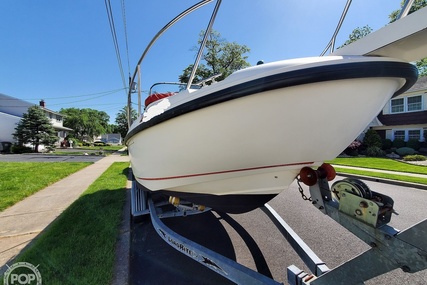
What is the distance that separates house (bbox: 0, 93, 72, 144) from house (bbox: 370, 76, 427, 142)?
3256cm

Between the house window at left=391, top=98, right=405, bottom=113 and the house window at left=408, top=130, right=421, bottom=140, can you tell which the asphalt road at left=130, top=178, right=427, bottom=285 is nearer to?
the house window at left=408, top=130, right=421, bottom=140

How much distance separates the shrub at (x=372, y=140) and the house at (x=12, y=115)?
102 feet

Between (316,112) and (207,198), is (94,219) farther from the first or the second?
(316,112)

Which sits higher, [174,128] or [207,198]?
[174,128]

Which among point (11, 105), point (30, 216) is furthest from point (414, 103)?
point (11, 105)

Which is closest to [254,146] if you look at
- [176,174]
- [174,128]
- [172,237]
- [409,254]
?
[174,128]

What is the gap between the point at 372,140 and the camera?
46.1 feet

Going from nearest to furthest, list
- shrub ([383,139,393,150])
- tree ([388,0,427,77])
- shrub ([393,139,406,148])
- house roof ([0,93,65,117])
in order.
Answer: tree ([388,0,427,77]) → shrub ([393,139,406,148]) → shrub ([383,139,393,150]) → house roof ([0,93,65,117])

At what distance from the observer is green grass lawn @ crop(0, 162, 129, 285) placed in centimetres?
202

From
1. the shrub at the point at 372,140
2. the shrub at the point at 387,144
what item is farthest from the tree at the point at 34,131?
the shrub at the point at 387,144

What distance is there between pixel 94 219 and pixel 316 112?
11.1ft

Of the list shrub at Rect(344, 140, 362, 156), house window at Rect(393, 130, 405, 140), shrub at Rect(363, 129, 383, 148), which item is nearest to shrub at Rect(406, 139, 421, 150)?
house window at Rect(393, 130, 405, 140)

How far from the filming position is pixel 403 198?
4.66 metres

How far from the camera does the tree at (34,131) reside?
66.8ft
